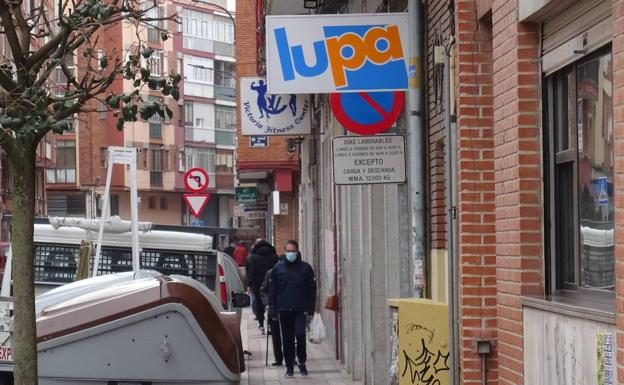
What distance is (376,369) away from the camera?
14.9m

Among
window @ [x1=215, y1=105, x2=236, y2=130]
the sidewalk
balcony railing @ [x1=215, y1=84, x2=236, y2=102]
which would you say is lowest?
the sidewalk

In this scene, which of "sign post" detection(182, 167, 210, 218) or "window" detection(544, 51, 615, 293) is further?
"sign post" detection(182, 167, 210, 218)

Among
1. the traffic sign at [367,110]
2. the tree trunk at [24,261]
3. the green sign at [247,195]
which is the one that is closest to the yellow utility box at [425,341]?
the tree trunk at [24,261]

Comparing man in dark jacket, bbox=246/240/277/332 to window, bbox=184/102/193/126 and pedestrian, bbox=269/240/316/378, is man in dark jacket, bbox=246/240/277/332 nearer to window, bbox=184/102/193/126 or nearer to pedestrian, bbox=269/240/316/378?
pedestrian, bbox=269/240/316/378

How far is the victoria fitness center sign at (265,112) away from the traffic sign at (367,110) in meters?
9.83

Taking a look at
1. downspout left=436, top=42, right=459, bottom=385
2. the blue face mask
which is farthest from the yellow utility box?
the blue face mask

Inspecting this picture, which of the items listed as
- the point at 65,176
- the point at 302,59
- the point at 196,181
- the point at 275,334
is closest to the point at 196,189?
the point at 196,181

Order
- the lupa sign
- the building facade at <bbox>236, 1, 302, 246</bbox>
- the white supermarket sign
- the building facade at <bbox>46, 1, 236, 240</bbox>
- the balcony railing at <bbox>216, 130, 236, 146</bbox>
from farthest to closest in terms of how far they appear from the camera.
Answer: the balcony railing at <bbox>216, 130, 236, 146</bbox> → the building facade at <bbox>46, 1, 236, 240</bbox> → the building facade at <bbox>236, 1, 302, 246</bbox> → the white supermarket sign → the lupa sign

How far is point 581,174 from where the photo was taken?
7.08 m

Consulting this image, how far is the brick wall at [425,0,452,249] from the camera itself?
10922 millimetres

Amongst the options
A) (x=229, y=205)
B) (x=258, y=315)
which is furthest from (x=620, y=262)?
(x=229, y=205)

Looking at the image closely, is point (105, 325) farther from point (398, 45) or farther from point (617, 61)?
point (617, 61)

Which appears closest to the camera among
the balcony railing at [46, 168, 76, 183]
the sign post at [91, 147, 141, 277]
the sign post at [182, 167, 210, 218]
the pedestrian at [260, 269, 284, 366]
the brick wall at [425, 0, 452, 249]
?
the brick wall at [425, 0, 452, 249]

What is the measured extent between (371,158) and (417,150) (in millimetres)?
593
